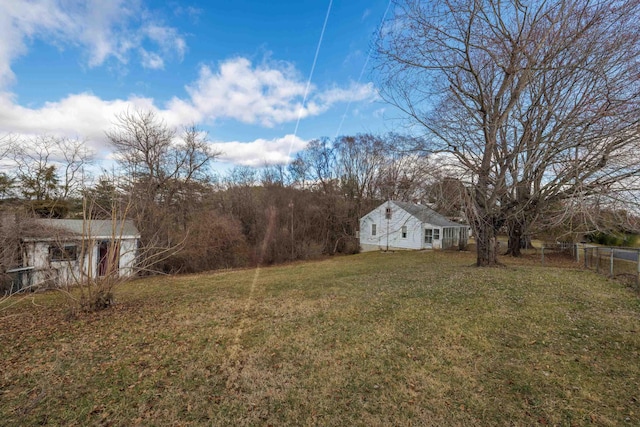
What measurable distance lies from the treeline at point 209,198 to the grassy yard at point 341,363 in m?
4.63

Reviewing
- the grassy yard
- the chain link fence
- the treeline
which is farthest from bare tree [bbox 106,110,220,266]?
the chain link fence

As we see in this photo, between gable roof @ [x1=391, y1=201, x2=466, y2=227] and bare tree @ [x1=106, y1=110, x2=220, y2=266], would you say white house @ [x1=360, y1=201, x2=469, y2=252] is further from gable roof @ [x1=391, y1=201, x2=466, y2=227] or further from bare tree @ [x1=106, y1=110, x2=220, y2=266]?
bare tree @ [x1=106, y1=110, x2=220, y2=266]

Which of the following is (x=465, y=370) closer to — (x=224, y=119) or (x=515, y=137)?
(x=515, y=137)

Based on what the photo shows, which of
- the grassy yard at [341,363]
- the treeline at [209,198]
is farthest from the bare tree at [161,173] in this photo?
the grassy yard at [341,363]

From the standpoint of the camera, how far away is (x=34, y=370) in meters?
3.43

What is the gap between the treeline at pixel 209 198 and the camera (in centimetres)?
1048

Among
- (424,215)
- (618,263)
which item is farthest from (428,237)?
(618,263)

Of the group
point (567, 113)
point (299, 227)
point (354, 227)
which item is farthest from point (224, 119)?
point (354, 227)

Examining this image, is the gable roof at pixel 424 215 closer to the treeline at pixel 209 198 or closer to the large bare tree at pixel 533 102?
the treeline at pixel 209 198

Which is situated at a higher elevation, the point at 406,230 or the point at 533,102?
the point at 533,102

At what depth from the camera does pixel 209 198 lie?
1986 centimetres

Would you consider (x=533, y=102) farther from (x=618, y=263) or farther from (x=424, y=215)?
(x=424, y=215)

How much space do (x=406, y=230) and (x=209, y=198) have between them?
1621cm

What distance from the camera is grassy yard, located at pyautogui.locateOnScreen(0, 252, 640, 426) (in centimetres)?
259
